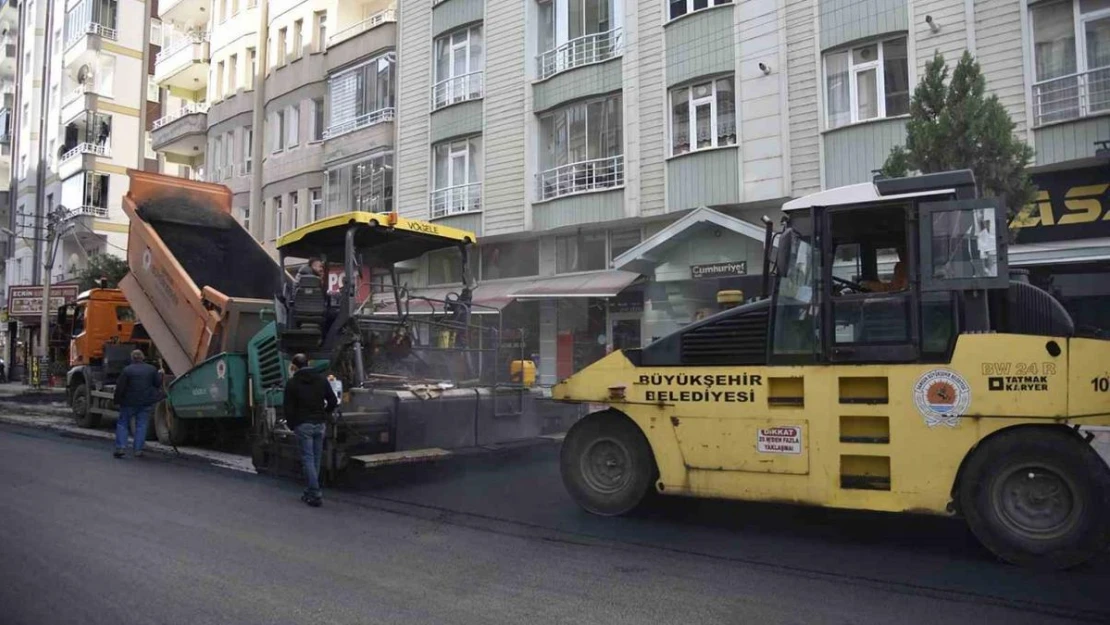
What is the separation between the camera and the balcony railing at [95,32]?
40.6m

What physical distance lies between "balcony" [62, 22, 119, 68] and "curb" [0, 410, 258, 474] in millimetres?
27126

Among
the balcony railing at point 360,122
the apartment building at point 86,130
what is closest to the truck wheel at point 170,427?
the balcony railing at point 360,122

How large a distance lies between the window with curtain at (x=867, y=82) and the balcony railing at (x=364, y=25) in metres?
14.5

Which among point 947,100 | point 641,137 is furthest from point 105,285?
point 947,100

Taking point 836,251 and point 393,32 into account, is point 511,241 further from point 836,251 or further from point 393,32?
point 836,251

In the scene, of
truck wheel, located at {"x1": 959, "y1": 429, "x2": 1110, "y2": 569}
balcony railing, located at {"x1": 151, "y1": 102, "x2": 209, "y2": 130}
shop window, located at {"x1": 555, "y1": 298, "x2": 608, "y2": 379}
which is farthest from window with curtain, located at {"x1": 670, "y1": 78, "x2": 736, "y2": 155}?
balcony railing, located at {"x1": 151, "y1": 102, "x2": 209, "y2": 130}

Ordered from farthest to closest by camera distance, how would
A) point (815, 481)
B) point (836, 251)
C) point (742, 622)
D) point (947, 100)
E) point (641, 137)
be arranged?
1. point (641, 137)
2. point (947, 100)
3. point (836, 251)
4. point (815, 481)
5. point (742, 622)

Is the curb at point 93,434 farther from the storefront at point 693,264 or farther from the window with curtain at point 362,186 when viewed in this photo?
the window with curtain at point 362,186

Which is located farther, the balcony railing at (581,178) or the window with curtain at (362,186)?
the window with curtain at (362,186)

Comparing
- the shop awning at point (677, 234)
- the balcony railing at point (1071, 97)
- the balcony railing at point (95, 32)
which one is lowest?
the shop awning at point (677, 234)

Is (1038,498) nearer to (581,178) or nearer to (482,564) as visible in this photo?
(482,564)

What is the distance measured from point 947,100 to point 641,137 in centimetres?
833

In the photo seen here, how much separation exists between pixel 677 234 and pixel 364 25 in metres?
14.9

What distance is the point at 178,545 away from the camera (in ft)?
19.9
